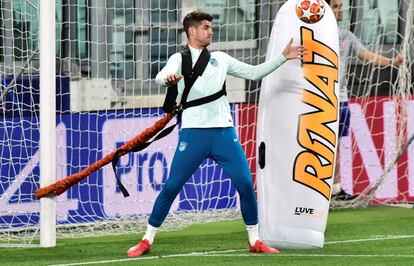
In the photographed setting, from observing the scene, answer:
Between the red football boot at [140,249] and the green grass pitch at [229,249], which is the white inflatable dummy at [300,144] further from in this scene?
the red football boot at [140,249]

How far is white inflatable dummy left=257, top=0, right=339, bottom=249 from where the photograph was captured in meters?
9.17

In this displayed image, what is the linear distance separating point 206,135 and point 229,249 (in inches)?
41.7

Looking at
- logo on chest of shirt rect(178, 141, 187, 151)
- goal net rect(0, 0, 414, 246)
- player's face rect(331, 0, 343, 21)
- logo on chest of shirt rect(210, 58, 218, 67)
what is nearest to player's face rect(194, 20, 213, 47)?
logo on chest of shirt rect(210, 58, 218, 67)

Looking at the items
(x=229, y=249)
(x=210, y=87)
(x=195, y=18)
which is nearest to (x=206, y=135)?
(x=210, y=87)

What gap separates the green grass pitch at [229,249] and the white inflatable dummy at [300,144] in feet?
0.72

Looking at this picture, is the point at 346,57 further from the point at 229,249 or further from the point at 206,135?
the point at 206,135

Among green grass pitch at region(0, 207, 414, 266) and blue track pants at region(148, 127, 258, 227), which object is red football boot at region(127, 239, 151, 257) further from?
blue track pants at region(148, 127, 258, 227)

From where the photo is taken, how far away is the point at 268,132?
9.34 metres

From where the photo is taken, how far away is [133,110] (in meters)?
11.7

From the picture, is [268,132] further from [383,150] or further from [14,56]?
[383,150]

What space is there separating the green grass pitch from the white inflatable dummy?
0.22 m

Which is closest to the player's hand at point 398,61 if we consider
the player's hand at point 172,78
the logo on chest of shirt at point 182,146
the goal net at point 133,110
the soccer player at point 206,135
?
the goal net at point 133,110

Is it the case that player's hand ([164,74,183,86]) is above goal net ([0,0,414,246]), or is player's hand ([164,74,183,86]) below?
above

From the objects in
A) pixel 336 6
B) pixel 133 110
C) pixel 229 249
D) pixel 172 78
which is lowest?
pixel 229 249
